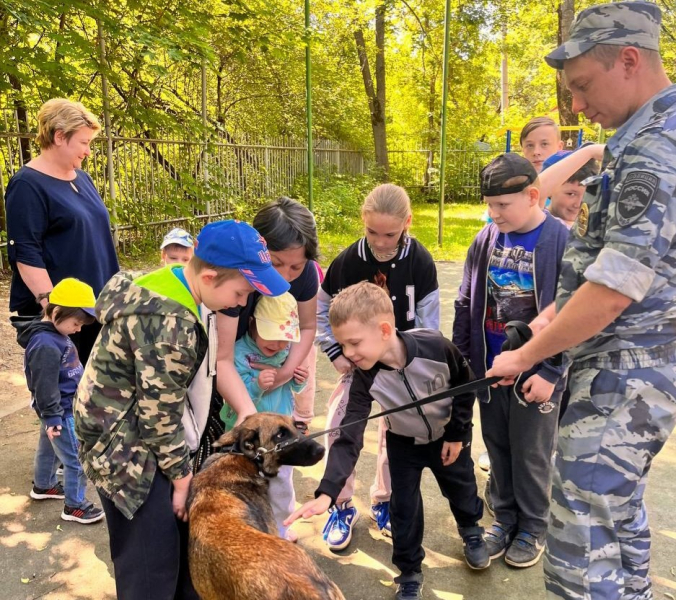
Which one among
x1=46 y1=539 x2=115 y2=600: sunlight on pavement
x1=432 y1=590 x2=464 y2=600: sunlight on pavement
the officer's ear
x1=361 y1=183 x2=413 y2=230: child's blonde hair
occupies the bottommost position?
x1=432 y1=590 x2=464 y2=600: sunlight on pavement

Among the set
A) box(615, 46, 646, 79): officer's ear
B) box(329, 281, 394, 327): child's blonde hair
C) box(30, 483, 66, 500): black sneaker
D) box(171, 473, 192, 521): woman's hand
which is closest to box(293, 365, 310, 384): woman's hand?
box(329, 281, 394, 327): child's blonde hair

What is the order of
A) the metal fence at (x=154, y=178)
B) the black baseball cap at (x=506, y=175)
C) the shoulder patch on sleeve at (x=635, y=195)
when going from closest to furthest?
the shoulder patch on sleeve at (x=635, y=195)
the black baseball cap at (x=506, y=175)
the metal fence at (x=154, y=178)

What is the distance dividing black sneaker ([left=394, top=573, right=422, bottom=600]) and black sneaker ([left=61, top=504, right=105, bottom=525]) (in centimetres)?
175

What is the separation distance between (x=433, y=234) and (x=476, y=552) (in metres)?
12.4

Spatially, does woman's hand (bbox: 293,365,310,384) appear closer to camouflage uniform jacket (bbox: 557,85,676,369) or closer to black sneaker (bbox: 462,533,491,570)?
black sneaker (bbox: 462,533,491,570)

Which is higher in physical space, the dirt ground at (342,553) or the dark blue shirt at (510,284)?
the dark blue shirt at (510,284)

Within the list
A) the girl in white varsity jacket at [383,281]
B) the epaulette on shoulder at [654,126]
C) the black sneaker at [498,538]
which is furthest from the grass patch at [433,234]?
the epaulette on shoulder at [654,126]

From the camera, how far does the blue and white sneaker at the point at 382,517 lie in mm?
3297

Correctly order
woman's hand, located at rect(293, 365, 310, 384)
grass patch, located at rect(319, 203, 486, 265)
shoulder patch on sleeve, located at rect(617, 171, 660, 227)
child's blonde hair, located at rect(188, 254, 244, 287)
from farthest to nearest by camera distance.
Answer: grass patch, located at rect(319, 203, 486, 265) → woman's hand, located at rect(293, 365, 310, 384) → child's blonde hair, located at rect(188, 254, 244, 287) → shoulder patch on sleeve, located at rect(617, 171, 660, 227)

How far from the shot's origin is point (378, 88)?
22156mm

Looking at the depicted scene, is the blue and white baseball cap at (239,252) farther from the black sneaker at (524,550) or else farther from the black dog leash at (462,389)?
the black sneaker at (524,550)

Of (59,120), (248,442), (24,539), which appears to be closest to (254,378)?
(248,442)

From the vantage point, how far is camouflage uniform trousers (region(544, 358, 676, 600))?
1.91m

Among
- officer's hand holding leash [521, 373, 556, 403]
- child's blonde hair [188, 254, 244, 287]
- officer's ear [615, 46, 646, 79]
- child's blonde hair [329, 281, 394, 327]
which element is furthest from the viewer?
officer's hand holding leash [521, 373, 556, 403]
